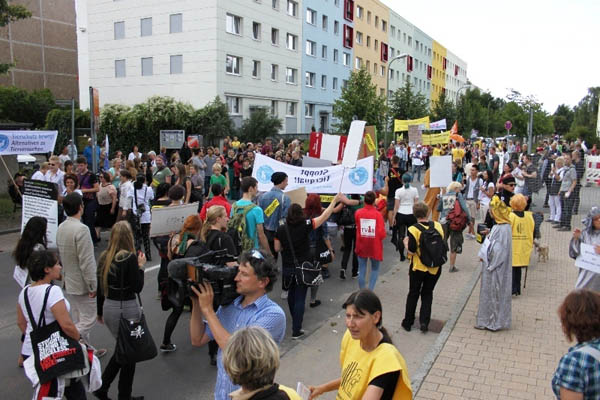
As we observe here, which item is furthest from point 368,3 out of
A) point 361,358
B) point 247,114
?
point 361,358

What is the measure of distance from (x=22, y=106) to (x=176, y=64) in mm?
15444

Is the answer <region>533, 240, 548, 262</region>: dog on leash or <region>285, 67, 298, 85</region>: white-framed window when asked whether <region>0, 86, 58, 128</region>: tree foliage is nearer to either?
<region>285, 67, 298, 85</region>: white-framed window

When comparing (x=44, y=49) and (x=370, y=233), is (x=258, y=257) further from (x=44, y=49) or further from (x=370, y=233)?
(x=44, y=49)

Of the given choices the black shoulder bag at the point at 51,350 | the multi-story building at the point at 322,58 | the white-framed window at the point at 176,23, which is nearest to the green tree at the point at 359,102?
the multi-story building at the point at 322,58

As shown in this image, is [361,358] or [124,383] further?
[124,383]

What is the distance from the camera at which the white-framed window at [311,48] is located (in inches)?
1742

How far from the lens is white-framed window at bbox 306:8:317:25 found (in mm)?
43750

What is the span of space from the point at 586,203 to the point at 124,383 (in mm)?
17960

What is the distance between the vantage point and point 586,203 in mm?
17984

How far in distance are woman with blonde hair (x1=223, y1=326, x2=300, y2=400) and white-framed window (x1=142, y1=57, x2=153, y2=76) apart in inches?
1436

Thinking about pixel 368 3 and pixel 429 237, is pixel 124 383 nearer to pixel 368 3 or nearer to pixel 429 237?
pixel 429 237

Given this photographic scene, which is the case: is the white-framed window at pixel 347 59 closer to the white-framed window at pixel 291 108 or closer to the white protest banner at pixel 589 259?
the white-framed window at pixel 291 108

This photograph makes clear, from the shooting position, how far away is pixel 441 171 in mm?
11555

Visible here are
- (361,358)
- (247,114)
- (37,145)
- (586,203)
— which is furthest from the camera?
(247,114)
